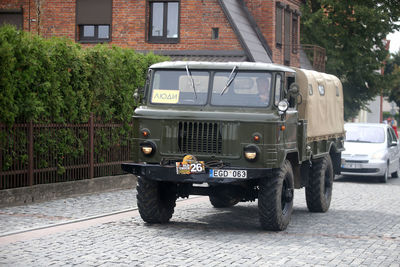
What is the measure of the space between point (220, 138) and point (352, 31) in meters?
27.7

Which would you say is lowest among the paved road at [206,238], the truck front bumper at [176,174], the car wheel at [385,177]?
the car wheel at [385,177]

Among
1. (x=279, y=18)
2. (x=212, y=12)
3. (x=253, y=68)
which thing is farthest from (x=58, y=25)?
(x=253, y=68)

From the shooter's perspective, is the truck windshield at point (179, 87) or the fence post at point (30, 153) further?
the fence post at point (30, 153)

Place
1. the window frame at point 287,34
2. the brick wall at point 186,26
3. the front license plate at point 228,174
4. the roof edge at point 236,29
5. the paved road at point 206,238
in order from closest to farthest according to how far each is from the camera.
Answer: the paved road at point 206,238
the front license plate at point 228,174
the roof edge at point 236,29
the brick wall at point 186,26
the window frame at point 287,34

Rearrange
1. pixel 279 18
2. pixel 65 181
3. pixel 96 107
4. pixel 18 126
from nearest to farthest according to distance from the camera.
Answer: pixel 18 126, pixel 65 181, pixel 96 107, pixel 279 18

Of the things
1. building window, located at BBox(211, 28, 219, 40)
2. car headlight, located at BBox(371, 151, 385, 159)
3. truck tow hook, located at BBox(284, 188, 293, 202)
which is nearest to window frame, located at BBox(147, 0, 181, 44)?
building window, located at BBox(211, 28, 219, 40)

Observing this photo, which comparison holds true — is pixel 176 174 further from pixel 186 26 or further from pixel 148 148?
pixel 186 26

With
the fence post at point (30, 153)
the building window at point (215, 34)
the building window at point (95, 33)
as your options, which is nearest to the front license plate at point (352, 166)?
the building window at point (215, 34)

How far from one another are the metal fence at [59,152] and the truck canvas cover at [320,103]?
15.5 feet

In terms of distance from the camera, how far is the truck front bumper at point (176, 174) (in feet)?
34.5

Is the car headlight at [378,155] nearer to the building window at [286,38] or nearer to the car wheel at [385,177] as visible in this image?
the car wheel at [385,177]

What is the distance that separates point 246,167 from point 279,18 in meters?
21.2

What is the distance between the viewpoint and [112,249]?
30.0 feet

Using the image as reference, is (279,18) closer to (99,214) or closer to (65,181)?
(65,181)
